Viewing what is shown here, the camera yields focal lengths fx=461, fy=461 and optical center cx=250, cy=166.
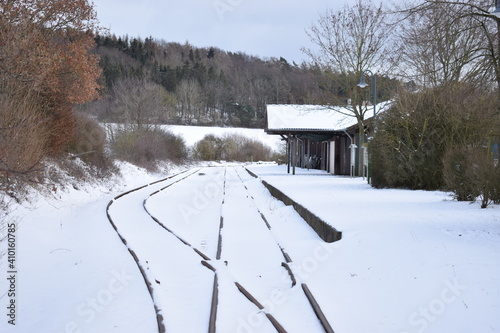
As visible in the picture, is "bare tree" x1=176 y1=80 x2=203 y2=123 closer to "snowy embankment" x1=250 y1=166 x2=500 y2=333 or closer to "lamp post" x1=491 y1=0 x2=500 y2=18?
"snowy embankment" x1=250 y1=166 x2=500 y2=333

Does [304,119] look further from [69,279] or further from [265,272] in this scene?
[69,279]

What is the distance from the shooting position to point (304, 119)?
33062 mm

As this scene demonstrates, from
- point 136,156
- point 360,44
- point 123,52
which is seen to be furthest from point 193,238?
point 123,52

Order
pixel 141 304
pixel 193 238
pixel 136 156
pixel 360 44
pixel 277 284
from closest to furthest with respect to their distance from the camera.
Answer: pixel 141 304, pixel 277 284, pixel 193 238, pixel 360 44, pixel 136 156

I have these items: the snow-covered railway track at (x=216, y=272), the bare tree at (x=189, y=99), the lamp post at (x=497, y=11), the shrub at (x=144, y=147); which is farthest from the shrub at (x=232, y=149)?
the lamp post at (x=497, y=11)

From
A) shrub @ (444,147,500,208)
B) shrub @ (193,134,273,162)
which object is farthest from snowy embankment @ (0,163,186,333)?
shrub @ (193,134,273,162)

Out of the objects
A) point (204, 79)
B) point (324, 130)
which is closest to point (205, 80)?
point (204, 79)

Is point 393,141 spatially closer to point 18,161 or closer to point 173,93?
point 18,161

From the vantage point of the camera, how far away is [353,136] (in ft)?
97.2

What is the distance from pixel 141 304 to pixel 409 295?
3.07 metres

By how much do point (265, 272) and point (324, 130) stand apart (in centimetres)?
2444

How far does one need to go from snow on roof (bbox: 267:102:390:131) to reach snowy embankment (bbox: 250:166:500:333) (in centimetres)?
2050

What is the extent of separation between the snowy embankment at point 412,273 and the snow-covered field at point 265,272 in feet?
0.06

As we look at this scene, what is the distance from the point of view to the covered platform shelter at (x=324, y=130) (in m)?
29.7
